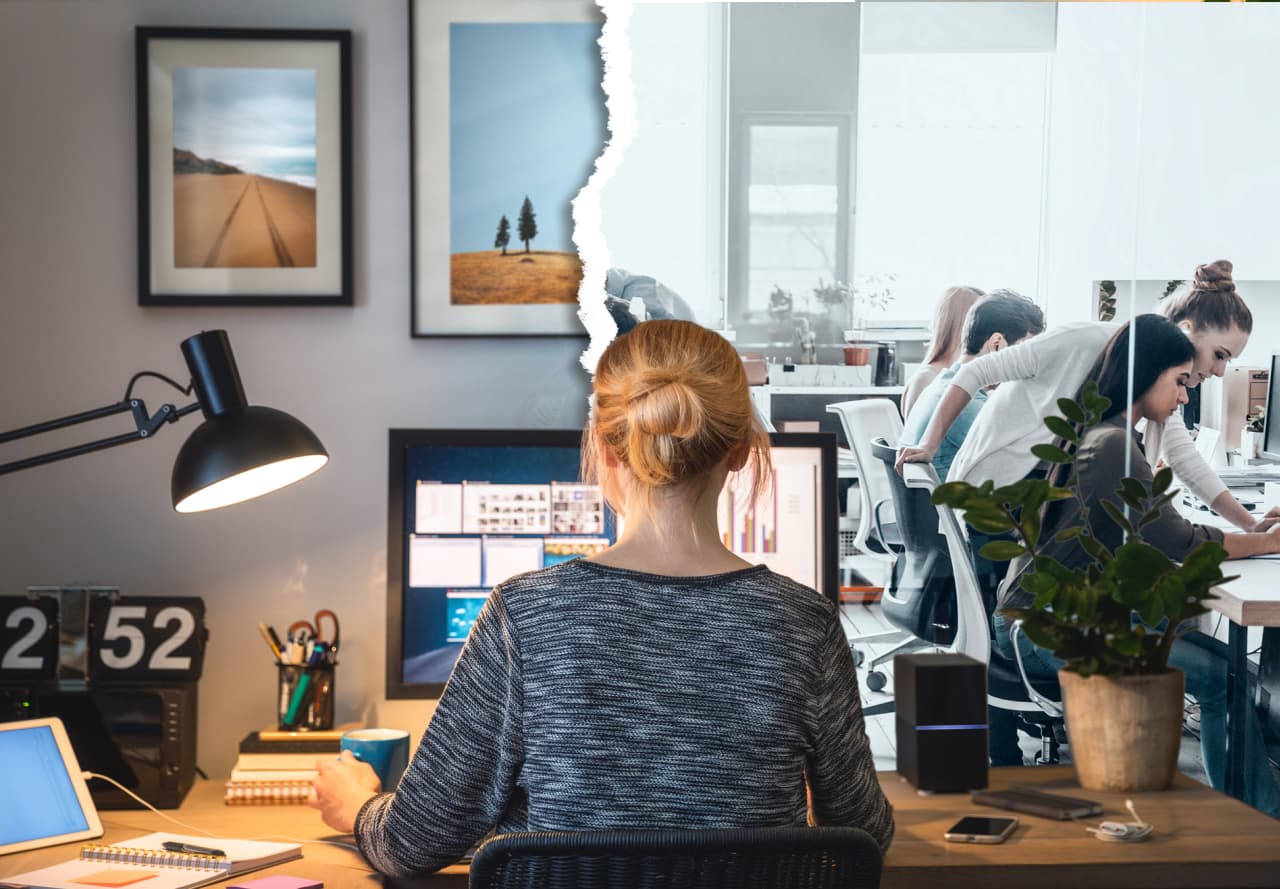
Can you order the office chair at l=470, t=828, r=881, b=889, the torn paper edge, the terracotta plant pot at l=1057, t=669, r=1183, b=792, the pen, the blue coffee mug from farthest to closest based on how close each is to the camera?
the torn paper edge < the terracotta plant pot at l=1057, t=669, r=1183, b=792 < the blue coffee mug < the pen < the office chair at l=470, t=828, r=881, b=889

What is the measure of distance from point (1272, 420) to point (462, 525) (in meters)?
1.32

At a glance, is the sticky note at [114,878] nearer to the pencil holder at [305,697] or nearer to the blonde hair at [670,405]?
the pencil holder at [305,697]

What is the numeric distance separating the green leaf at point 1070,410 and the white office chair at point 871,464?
0.26 metres

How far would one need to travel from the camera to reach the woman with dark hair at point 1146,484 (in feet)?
Result: 6.79

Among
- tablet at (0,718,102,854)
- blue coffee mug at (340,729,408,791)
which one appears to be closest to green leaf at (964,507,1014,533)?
blue coffee mug at (340,729,408,791)

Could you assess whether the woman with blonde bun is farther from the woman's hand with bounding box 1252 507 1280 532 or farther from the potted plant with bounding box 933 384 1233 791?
the woman's hand with bounding box 1252 507 1280 532

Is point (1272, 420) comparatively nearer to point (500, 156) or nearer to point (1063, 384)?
point (1063, 384)

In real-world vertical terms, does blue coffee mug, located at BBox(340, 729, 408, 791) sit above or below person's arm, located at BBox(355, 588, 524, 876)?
below

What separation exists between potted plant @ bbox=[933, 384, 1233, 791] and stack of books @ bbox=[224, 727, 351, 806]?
97 cm

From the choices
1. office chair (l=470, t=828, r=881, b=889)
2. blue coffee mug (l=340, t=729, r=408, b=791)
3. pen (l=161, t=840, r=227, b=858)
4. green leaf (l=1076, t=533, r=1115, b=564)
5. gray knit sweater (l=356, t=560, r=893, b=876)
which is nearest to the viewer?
office chair (l=470, t=828, r=881, b=889)

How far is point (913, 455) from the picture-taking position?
2094 millimetres

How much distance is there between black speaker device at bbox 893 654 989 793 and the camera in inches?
71.1

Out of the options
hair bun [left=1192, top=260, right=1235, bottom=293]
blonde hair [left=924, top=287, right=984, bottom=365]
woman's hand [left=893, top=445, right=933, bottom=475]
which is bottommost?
woman's hand [left=893, top=445, right=933, bottom=475]

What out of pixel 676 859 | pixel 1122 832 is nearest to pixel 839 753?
pixel 676 859
